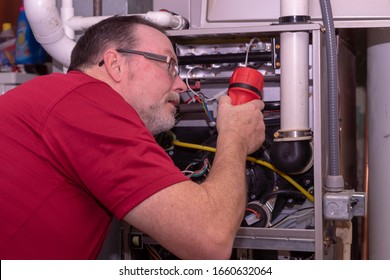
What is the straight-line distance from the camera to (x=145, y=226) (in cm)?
100

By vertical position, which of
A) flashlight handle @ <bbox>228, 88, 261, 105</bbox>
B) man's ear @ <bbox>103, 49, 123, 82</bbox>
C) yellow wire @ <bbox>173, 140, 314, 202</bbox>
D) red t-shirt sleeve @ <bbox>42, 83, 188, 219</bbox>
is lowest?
yellow wire @ <bbox>173, 140, 314, 202</bbox>

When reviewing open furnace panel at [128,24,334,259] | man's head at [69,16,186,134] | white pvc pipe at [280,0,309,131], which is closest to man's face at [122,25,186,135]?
man's head at [69,16,186,134]

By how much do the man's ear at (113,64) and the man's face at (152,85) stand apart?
0.02m

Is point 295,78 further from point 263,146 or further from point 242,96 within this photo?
point 263,146

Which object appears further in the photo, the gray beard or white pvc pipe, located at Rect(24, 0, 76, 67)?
white pvc pipe, located at Rect(24, 0, 76, 67)

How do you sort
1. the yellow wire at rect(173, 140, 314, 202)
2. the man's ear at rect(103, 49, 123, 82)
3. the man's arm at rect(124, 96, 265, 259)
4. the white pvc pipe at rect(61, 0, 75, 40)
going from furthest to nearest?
the white pvc pipe at rect(61, 0, 75, 40)
the yellow wire at rect(173, 140, 314, 202)
the man's ear at rect(103, 49, 123, 82)
the man's arm at rect(124, 96, 265, 259)

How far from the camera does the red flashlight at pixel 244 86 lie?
4.37ft

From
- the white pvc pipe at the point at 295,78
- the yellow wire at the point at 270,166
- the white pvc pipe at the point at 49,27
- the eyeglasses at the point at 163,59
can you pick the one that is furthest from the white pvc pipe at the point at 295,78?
the white pvc pipe at the point at 49,27

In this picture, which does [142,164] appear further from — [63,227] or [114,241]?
[114,241]

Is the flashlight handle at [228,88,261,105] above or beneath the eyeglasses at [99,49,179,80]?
beneath

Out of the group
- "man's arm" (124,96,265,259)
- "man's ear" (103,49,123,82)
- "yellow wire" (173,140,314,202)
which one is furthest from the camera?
"yellow wire" (173,140,314,202)

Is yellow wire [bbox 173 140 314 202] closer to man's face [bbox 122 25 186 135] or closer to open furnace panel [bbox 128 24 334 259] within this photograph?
open furnace panel [bbox 128 24 334 259]

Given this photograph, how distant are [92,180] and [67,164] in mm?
71

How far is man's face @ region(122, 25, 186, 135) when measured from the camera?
1292 mm
